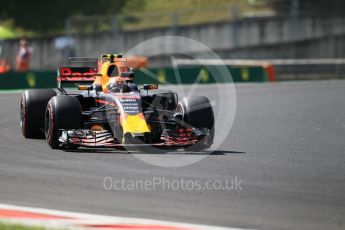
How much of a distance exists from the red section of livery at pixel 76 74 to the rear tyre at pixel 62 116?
1.93 meters

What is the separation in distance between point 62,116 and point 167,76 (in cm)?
1851

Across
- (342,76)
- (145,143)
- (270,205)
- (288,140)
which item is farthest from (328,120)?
(342,76)

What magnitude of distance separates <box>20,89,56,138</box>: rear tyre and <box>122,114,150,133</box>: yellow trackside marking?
95.8 inches

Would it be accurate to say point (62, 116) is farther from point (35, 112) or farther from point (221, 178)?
point (221, 178)

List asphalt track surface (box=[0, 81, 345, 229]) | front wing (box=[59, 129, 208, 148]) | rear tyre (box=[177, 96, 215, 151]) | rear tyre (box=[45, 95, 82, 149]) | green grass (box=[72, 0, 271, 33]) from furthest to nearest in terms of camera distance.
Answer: green grass (box=[72, 0, 271, 33])
rear tyre (box=[177, 96, 215, 151])
rear tyre (box=[45, 95, 82, 149])
front wing (box=[59, 129, 208, 148])
asphalt track surface (box=[0, 81, 345, 229])

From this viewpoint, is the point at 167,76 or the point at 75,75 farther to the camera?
the point at 167,76

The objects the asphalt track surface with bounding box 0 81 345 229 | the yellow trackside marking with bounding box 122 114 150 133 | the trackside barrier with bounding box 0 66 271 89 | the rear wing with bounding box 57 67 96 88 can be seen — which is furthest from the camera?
Result: the trackside barrier with bounding box 0 66 271 89

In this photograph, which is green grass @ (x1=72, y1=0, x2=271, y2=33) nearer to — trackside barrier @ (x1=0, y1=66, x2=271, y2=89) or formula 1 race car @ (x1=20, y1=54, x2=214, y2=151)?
trackside barrier @ (x1=0, y1=66, x2=271, y2=89)

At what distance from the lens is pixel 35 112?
15141 mm

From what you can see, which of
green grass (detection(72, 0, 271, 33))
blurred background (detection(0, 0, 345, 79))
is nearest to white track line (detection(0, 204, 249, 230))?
green grass (detection(72, 0, 271, 33))

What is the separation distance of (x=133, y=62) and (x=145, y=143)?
8.90 ft

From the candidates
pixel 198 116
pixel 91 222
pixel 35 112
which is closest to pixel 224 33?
pixel 35 112

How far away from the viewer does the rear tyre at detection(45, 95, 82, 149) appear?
13406 millimetres

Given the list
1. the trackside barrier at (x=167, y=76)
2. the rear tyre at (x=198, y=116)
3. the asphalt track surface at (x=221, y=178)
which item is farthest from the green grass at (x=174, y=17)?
the rear tyre at (x=198, y=116)
